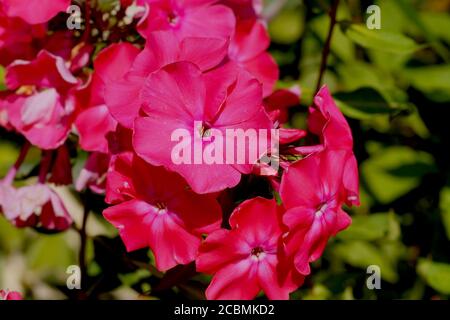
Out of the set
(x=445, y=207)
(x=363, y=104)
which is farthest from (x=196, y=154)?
(x=445, y=207)

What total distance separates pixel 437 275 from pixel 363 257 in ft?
0.70

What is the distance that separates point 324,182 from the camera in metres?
1.15

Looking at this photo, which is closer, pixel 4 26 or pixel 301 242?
pixel 301 242

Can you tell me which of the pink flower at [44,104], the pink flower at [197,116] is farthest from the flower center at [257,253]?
the pink flower at [44,104]

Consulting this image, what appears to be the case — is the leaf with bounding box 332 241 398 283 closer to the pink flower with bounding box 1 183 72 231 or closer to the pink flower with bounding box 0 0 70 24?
the pink flower with bounding box 1 183 72 231

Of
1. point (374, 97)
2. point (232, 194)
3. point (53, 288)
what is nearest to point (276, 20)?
point (374, 97)

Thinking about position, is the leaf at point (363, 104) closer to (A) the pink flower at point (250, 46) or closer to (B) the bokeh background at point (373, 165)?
(B) the bokeh background at point (373, 165)

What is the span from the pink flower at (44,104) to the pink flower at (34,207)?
3.8 inches

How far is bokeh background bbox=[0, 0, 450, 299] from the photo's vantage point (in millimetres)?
1576

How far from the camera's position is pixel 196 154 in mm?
1117

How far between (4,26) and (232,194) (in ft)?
1.47

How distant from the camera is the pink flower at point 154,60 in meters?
1.15

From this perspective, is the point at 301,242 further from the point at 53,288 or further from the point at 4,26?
the point at 53,288

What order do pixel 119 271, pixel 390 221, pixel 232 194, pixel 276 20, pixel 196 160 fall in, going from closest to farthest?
pixel 196 160, pixel 232 194, pixel 119 271, pixel 390 221, pixel 276 20
